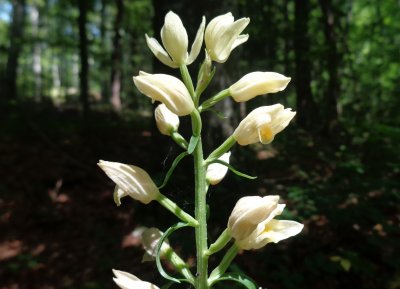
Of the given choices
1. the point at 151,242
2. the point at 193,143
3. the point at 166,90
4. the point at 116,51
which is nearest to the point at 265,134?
the point at 193,143

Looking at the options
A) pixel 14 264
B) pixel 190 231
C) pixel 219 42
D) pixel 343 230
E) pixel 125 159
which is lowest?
pixel 14 264

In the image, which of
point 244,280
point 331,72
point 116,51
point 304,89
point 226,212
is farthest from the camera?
point 116,51

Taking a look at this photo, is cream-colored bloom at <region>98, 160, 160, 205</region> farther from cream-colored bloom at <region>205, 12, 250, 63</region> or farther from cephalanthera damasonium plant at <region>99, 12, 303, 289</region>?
cream-colored bloom at <region>205, 12, 250, 63</region>

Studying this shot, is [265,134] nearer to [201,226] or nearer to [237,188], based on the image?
[201,226]

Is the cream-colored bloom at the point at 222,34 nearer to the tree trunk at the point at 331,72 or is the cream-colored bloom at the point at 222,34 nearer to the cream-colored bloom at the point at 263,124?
the cream-colored bloom at the point at 263,124

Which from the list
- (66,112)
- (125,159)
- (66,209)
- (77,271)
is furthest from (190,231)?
(66,112)

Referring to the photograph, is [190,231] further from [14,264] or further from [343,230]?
[14,264]

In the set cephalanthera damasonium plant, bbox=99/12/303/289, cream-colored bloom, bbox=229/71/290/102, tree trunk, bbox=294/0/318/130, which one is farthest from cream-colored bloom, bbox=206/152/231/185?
tree trunk, bbox=294/0/318/130
